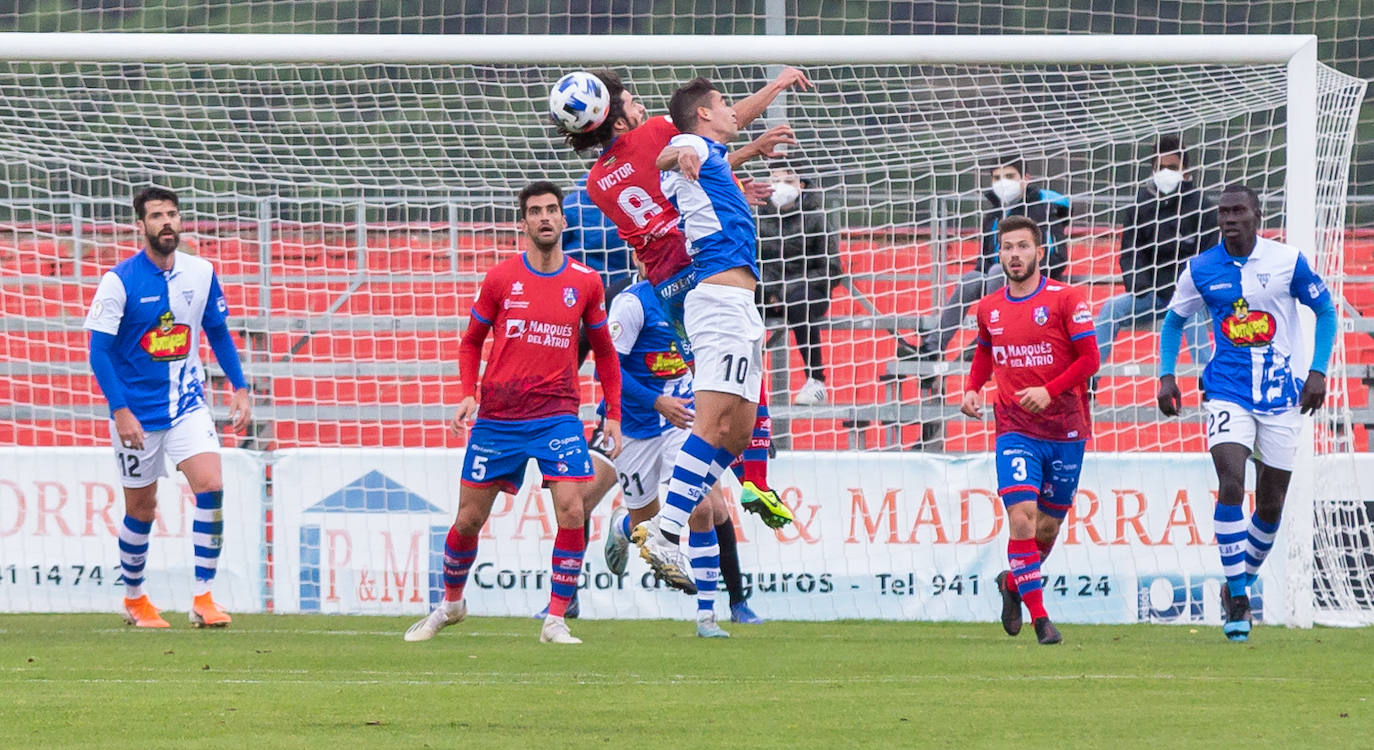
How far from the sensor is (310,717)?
5.47 metres

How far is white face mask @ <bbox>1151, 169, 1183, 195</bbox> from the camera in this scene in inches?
425

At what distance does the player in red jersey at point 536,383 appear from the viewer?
26.8 feet

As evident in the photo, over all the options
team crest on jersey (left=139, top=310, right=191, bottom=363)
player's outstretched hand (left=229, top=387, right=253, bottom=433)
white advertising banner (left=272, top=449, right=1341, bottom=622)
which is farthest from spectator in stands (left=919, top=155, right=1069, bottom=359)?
team crest on jersey (left=139, top=310, right=191, bottom=363)

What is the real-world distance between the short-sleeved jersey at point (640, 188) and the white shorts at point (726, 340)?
30cm

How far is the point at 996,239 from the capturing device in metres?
11.1

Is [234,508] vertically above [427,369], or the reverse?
[427,369]

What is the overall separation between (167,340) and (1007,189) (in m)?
5.30

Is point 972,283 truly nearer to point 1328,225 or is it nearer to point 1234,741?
point 1328,225

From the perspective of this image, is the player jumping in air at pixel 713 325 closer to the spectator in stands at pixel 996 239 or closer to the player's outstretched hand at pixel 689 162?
the player's outstretched hand at pixel 689 162

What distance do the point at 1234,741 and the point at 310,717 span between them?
9.12 ft

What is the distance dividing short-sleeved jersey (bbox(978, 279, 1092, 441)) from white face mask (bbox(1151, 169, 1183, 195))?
247 cm

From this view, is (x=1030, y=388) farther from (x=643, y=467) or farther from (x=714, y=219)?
(x=643, y=467)

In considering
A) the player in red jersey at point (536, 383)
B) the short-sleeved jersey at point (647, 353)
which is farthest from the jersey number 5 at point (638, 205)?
the short-sleeved jersey at point (647, 353)

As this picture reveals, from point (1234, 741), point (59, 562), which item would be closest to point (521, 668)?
point (1234, 741)
